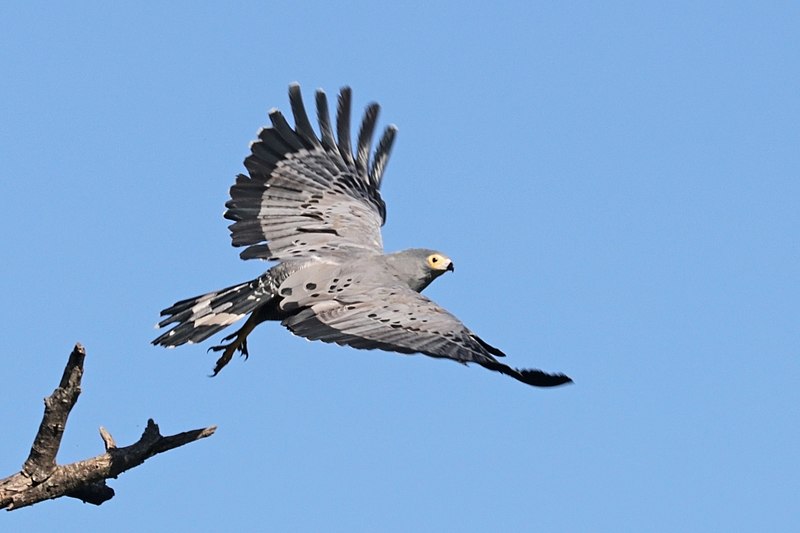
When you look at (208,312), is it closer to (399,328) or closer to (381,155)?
(399,328)

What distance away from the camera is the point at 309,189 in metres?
12.8

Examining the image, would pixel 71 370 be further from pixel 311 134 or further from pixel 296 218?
pixel 311 134

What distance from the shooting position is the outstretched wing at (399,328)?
9.17 m

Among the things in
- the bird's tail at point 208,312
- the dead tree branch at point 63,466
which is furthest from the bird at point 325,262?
the dead tree branch at point 63,466

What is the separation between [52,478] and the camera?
9.12 metres

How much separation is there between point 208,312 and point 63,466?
2333 mm

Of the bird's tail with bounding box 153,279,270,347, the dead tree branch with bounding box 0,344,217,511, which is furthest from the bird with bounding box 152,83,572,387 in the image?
the dead tree branch with bounding box 0,344,217,511

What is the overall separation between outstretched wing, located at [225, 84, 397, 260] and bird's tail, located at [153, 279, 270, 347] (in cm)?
76

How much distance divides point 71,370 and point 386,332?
2.46 m

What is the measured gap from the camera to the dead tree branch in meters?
8.91

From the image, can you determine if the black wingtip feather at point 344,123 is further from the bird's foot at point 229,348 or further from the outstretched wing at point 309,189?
the bird's foot at point 229,348

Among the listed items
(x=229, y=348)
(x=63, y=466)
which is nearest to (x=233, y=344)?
(x=229, y=348)

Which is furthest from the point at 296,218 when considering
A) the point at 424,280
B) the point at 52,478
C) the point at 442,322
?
the point at 52,478

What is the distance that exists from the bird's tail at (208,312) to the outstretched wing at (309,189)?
762mm
